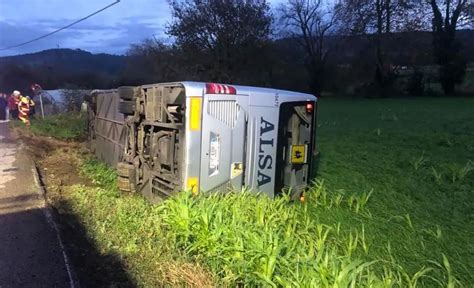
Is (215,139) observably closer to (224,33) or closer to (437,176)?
(437,176)

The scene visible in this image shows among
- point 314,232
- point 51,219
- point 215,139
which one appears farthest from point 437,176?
point 51,219

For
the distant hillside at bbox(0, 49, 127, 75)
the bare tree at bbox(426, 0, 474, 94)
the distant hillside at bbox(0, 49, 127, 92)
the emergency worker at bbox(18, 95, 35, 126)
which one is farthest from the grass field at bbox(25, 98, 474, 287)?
the bare tree at bbox(426, 0, 474, 94)

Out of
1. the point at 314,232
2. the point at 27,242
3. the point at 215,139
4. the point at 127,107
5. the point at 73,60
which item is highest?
the point at 73,60

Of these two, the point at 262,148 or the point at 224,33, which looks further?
the point at 224,33

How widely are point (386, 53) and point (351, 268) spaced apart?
160 feet

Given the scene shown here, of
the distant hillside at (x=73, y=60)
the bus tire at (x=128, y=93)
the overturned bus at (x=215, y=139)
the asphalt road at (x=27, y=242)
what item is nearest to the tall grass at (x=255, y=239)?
the overturned bus at (x=215, y=139)

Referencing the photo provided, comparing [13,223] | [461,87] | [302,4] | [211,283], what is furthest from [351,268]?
[302,4]

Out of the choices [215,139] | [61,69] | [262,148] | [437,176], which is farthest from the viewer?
[61,69]

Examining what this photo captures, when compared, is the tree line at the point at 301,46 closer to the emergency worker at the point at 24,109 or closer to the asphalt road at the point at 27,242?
the emergency worker at the point at 24,109

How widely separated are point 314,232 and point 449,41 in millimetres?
46557

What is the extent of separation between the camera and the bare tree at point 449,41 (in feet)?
153

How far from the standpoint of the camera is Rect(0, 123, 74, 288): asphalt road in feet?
16.5

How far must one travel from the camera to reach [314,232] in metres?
5.98

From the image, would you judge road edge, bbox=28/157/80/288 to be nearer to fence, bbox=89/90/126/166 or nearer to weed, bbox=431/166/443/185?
fence, bbox=89/90/126/166
